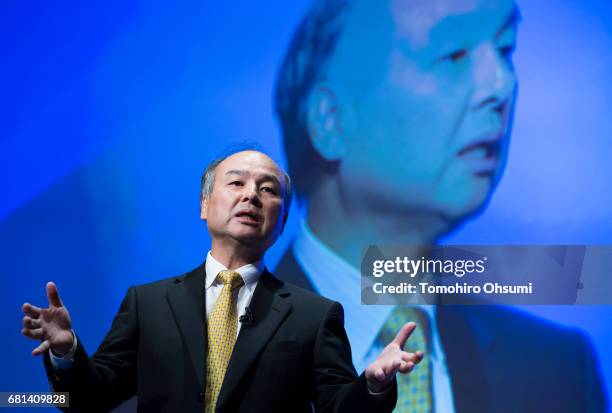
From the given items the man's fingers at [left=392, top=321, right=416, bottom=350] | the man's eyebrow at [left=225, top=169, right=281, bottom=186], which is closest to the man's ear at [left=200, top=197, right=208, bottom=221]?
the man's eyebrow at [left=225, top=169, right=281, bottom=186]

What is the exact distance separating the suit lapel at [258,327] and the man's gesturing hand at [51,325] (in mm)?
399

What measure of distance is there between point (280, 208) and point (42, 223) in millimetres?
1551

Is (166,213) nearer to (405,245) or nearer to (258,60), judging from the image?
(258,60)

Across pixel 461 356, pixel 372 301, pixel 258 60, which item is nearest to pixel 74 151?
pixel 258 60

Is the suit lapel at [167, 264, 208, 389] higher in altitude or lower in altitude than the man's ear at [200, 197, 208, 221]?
lower

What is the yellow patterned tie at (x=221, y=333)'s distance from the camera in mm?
1843

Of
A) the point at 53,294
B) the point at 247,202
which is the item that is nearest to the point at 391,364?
the point at 247,202

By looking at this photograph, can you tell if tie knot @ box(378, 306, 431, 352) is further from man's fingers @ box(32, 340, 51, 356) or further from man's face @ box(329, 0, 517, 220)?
man's fingers @ box(32, 340, 51, 356)

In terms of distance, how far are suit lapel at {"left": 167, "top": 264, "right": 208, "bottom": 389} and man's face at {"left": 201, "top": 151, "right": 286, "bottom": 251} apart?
146 millimetres

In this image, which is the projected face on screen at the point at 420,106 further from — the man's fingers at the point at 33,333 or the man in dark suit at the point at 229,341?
the man's fingers at the point at 33,333

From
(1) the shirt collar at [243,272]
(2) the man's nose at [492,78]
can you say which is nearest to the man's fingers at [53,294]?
(1) the shirt collar at [243,272]

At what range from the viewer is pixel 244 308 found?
1958mm

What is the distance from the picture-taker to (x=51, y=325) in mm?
1684

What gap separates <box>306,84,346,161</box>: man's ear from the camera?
315 centimetres
